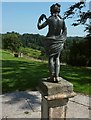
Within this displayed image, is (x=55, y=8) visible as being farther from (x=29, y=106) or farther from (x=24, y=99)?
(x=24, y=99)

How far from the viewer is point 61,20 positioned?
4238 mm

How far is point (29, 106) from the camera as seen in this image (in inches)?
249

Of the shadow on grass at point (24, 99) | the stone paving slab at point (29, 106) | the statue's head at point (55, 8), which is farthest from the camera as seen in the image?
the shadow on grass at point (24, 99)

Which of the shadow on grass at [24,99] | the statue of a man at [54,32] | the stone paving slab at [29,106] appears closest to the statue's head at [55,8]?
the statue of a man at [54,32]

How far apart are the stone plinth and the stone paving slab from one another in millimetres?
1200

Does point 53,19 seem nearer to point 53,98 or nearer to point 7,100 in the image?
point 53,98

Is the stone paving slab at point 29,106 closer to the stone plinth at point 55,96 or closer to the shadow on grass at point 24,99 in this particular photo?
the shadow on grass at point 24,99

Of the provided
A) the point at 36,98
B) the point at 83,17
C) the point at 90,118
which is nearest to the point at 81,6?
the point at 83,17

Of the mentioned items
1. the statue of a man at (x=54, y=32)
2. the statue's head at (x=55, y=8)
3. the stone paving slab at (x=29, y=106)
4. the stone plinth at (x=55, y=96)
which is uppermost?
the statue's head at (x=55, y=8)

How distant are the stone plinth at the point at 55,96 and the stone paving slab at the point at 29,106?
120cm

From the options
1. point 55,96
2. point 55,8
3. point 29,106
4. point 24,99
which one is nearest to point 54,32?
point 55,8

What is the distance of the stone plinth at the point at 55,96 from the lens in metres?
4.20

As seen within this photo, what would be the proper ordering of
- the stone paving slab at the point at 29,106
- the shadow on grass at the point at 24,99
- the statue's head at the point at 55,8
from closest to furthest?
the statue's head at the point at 55,8
the stone paving slab at the point at 29,106
the shadow on grass at the point at 24,99

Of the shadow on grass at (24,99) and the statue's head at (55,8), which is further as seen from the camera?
the shadow on grass at (24,99)
